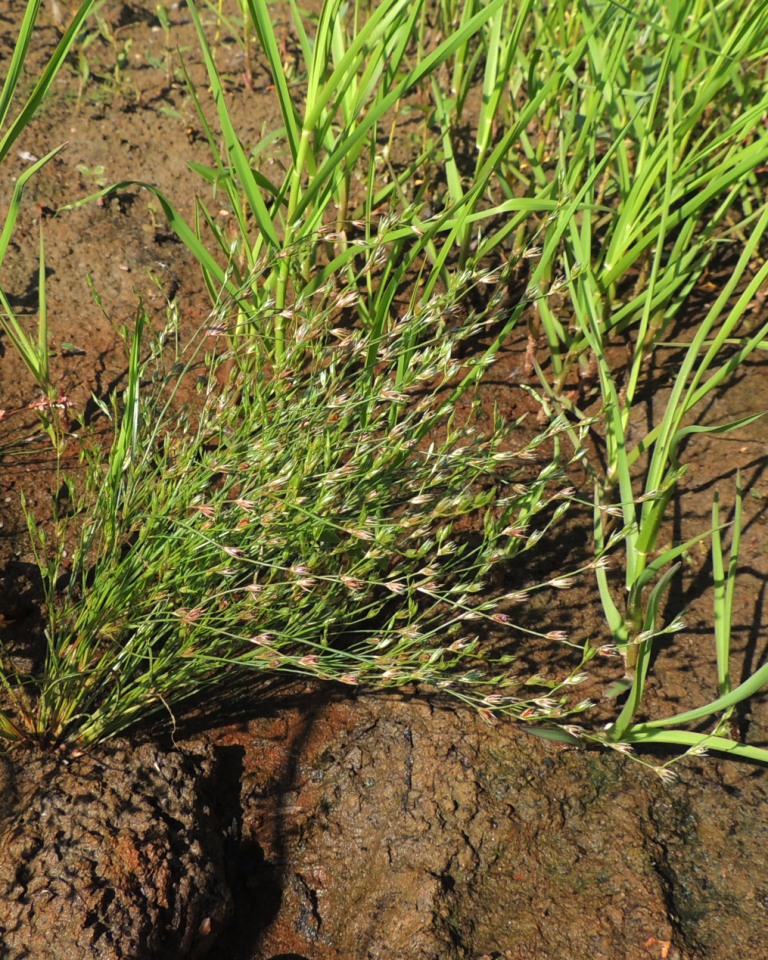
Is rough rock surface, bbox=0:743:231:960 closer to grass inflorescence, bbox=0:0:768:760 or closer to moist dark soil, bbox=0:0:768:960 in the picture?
moist dark soil, bbox=0:0:768:960

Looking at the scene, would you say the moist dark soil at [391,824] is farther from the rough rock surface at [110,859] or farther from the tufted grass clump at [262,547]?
the tufted grass clump at [262,547]

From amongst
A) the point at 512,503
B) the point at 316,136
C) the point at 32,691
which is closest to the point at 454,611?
the point at 512,503

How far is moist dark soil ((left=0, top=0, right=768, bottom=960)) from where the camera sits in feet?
5.13

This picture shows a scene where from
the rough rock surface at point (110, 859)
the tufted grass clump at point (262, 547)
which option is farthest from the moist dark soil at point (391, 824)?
the tufted grass clump at point (262, 547)

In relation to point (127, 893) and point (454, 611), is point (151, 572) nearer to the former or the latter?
point (127, 893)

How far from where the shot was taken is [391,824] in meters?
1.76

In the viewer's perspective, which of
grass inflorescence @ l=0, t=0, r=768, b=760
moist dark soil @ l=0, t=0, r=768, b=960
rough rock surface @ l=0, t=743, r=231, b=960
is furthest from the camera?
grass inflorescence @ l=0, t=0, r=768, b=760

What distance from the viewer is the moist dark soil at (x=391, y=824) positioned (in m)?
1.56

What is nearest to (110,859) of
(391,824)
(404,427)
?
(391,824)

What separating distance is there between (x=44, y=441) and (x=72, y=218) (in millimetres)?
844

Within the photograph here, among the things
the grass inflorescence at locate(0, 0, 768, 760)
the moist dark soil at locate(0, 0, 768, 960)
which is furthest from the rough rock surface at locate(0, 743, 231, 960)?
the grass inflorescence at locate(0, 0, 768, 760)

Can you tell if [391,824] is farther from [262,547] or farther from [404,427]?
[404,427]

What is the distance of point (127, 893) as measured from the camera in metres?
1.52

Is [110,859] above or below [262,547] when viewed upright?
below
